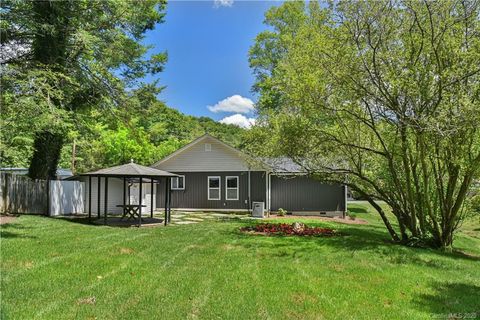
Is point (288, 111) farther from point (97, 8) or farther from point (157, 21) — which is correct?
point (157, 21)

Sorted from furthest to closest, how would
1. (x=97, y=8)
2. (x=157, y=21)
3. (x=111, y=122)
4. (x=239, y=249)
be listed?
(x=157, y=21), (x=111, y=122), (x=97, y=8), (x=239, y=249)

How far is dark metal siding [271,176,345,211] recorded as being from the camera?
20703mm

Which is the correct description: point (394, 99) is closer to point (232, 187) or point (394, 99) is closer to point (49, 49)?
point (49, 49)

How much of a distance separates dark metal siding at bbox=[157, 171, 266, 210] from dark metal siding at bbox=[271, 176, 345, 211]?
1.07m

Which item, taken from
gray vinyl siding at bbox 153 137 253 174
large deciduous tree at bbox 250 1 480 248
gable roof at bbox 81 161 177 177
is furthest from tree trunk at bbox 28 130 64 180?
large deciduous tree at bbox 250 1 480 248

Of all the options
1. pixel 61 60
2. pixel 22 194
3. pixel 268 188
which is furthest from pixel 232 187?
pixel 61 60

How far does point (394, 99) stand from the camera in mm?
8758

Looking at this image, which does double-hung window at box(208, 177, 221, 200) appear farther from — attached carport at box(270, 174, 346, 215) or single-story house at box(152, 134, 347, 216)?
attached carport at box(270, 174, 346, 215)

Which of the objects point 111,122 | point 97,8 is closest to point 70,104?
point 111,122

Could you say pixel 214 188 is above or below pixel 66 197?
above

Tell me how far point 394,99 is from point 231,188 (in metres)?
13.5

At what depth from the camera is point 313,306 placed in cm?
474

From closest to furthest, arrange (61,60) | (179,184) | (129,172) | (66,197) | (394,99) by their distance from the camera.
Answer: (394,99), (129,172), (61,60), (66,197), (179,184)

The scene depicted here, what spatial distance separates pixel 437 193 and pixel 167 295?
871 cm
